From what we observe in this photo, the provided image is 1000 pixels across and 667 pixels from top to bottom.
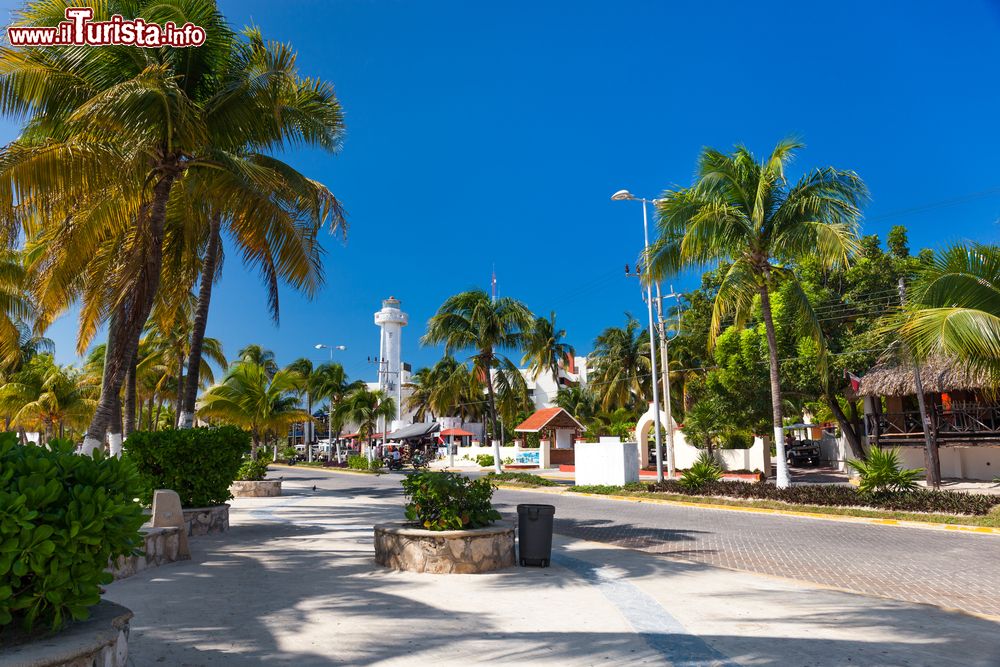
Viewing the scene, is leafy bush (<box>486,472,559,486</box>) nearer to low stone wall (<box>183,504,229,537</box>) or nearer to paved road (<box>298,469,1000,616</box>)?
paved road (<box>298,469,1000,616</box>)

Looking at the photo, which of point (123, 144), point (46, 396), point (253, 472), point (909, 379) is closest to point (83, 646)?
point (123, 144)

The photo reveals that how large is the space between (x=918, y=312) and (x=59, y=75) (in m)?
15.1

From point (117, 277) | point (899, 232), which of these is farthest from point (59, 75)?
point (899, 232)

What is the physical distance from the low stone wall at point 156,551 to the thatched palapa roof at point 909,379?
21829 millimetres

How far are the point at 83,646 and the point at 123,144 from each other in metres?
8.99

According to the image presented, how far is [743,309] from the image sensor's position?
21.9 meters

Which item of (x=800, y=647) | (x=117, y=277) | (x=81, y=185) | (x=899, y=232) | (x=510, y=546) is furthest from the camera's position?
(x=899, y=232)

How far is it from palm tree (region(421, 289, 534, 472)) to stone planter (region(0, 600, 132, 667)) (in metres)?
26.3

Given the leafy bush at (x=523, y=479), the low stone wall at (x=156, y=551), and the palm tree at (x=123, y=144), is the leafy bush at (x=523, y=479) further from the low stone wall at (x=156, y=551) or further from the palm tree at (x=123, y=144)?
the low stone wall at (x=156, y=551)

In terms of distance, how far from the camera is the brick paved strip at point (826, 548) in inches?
347

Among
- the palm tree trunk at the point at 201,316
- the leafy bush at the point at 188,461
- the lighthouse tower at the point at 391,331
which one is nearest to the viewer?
the leafy bush at the point at 188,461

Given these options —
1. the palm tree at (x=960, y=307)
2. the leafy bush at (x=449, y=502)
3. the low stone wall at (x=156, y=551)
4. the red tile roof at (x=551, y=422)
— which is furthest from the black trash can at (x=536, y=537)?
the red tile roof at (x=551, y=422)

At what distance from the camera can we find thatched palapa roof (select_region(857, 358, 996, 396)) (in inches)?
874

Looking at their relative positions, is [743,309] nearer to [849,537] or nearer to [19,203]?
[849,537]
